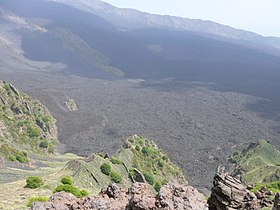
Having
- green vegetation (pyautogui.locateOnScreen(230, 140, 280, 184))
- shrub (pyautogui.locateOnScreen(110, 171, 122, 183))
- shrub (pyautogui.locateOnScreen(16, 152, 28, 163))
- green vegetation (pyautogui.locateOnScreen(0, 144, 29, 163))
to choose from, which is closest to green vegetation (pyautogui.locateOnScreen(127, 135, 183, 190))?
green vegetation (pyautogui.locateOnScreen(230, 140, 280, 184))

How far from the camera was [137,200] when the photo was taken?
48.4ft

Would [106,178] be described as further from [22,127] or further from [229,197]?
[22,127]

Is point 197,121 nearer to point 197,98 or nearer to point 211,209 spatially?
point 197,98

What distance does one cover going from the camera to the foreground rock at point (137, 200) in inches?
567

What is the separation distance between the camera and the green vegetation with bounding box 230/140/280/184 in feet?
169

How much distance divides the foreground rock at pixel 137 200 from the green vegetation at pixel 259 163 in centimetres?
3578

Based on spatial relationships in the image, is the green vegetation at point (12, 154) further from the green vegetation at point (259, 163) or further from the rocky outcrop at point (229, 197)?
the rocky outcrop at point (229, 197)

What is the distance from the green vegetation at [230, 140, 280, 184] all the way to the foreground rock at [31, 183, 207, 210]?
35778mm

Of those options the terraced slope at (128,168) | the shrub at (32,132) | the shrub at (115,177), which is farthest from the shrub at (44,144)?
the shrub at (115,177)

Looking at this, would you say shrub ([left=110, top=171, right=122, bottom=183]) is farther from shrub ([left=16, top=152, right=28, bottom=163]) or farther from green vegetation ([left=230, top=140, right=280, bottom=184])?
green vegetation ([left=230, top=140, right=280, bottom=184])

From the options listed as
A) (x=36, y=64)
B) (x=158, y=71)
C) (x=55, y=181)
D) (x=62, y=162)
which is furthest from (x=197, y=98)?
(x=55, y=181)

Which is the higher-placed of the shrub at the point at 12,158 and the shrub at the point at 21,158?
the shrub at the point at 12,158

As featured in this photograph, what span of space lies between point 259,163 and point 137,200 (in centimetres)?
5046

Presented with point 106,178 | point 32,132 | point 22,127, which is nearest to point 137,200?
point 106,178
